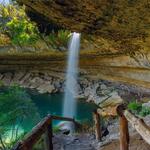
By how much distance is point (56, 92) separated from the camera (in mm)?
24609

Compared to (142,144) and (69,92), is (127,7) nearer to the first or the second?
(142,144)

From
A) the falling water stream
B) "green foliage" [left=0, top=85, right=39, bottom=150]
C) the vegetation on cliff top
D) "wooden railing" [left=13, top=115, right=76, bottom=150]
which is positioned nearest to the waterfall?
the falling water stream

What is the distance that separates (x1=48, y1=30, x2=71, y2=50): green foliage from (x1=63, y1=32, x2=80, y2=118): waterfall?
14.7 inches

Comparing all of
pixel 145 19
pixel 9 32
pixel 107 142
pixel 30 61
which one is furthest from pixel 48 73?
pixel 145 19

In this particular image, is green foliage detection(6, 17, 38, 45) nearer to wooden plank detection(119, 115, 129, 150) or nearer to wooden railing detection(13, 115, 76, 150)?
wooden railing detection(13, 115, 76, 150)

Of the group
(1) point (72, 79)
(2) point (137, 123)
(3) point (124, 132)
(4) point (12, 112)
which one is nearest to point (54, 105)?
(1) point (72, 79)

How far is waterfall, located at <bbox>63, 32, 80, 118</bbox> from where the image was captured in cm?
2134

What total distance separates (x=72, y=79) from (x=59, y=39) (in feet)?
14.5

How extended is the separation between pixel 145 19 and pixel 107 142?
320cm

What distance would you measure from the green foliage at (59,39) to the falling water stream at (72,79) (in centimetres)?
37

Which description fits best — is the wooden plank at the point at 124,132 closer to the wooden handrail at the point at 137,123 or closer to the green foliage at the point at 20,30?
the wooden handrail at the point at 137,123

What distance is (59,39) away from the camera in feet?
69.9

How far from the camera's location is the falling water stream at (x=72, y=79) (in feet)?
70.0

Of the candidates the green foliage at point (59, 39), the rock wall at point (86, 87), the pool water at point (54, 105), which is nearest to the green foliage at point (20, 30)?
the green foliage at point (59, 39)
